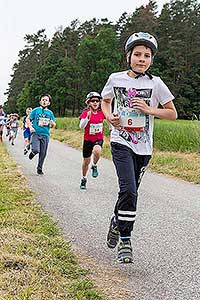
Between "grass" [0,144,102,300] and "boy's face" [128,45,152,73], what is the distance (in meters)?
1.83

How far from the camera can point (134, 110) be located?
4426 mm

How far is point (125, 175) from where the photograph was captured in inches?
170

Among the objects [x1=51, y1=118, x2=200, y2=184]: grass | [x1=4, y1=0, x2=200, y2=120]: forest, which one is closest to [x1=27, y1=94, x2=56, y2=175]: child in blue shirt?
[x1=51, y1=118, x2=200, y2=184]: grass

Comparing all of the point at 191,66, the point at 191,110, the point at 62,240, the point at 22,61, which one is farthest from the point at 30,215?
the point at 22,61

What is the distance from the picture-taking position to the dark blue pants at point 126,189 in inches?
169

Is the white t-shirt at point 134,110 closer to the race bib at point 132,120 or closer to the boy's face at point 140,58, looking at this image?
the race bib at point 132,120

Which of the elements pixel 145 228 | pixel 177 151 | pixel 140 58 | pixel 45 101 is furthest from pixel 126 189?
pixel 177 151

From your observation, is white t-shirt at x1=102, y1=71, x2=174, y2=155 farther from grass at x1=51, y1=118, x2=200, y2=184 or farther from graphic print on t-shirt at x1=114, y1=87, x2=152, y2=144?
grass at x1=51, y1=118, x2=200, y2=184

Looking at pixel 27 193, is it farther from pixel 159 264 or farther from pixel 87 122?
pixel 159 264

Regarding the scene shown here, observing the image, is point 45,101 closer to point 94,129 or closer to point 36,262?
point 94,129

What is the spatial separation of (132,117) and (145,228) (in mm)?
2007

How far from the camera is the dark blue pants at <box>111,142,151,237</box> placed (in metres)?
4.30

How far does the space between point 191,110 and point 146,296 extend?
61.9 m

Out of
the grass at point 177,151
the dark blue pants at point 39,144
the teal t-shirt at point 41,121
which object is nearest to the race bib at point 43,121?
the teal t-shirt at point 41,121
